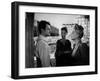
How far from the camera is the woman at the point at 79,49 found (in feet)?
4.64

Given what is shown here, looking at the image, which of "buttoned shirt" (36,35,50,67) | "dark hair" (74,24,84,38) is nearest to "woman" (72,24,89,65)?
"dark hair" (74,24,84,38)

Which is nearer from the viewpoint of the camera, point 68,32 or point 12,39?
point 12,39

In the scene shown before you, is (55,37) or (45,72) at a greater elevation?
(55,37)

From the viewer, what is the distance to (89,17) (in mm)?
1452

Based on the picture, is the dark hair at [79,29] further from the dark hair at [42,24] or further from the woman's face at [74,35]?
the dark hair at [42,24]

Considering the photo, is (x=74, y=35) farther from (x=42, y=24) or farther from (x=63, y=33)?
(x=42, y=24)

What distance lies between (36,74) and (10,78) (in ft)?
0.38

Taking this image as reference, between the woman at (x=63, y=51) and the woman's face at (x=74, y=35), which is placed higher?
the woman's face at (x=74, y=35)

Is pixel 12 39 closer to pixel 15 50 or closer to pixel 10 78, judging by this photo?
pixel 15 50

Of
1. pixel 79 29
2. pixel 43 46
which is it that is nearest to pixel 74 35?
pixel 79 29

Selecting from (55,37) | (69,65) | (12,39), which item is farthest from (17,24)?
(69,65)

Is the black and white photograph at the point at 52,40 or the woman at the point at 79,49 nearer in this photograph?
the black and white photograph at the point at 52,40

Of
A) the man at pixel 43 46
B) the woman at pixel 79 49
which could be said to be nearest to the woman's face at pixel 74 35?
the woman at pixel 79 49

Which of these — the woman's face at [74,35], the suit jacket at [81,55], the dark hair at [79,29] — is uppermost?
the dark hair at [79,29]
